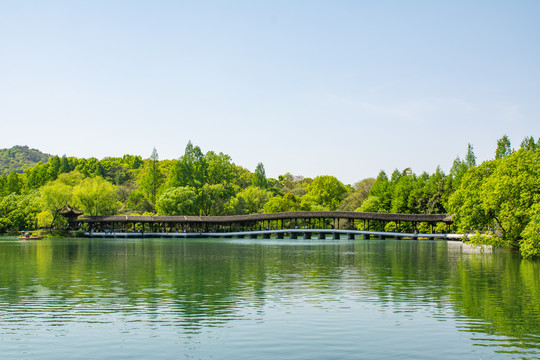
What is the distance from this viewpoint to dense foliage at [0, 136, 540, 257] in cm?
3444

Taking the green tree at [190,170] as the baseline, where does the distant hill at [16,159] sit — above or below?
above

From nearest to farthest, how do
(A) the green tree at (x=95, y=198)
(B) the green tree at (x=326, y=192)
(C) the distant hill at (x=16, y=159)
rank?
A: 1. (A) the green tree at (x=95, y=198)
2. (B) the green tree at (x=326, y=192)
3. (C) the distant hill at (x=16, y=159)

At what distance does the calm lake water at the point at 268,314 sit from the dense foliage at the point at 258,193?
1252cm

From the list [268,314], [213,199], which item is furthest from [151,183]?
[268,314]

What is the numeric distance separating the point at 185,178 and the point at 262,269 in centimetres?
5726

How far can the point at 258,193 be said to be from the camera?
8981 centimetres

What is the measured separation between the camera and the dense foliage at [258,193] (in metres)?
34.4

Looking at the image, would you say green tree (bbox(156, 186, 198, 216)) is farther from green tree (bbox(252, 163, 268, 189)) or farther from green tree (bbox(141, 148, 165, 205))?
green tree (bbox(252, 163, 268, 189))

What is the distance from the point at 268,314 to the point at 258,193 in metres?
76.7

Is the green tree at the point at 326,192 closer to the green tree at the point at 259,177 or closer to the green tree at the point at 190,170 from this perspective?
the green tree at the point at 259,177

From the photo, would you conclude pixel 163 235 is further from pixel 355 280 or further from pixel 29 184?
pixel 355 280

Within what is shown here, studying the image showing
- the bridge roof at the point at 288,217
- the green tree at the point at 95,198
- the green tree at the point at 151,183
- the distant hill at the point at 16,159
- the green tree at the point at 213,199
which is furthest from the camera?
the distant hill at the point at 16,159

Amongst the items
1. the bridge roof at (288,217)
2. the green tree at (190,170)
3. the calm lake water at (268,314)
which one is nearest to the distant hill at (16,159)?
the green tree at (190,170)

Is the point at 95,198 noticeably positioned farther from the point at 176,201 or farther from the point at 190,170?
the point at 190,170
